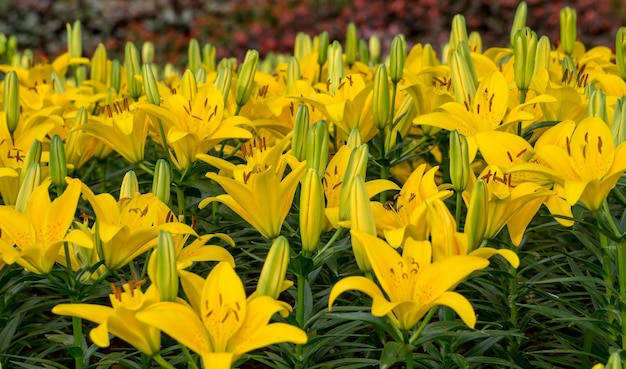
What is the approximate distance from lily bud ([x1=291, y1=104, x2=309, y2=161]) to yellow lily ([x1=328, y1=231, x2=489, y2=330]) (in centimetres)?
42

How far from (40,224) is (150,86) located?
54cm

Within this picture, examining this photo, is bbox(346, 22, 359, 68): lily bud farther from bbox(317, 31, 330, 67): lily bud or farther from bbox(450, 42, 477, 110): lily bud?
bbox(450, 42, 477, 110): lily bud

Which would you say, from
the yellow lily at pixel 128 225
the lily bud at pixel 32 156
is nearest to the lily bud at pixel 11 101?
the lily bud at pixel 32 156

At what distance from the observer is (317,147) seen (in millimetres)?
1774

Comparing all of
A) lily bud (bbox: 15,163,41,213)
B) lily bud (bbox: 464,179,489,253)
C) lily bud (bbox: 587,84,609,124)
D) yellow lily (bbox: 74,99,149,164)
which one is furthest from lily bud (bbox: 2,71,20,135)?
lily bud (bbox: 587,84,609,124)

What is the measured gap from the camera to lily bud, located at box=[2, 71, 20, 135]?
7.57ft

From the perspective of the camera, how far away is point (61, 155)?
1925mm

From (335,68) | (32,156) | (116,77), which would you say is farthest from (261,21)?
(32,156)

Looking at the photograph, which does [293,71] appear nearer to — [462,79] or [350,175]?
Result: [462,79]

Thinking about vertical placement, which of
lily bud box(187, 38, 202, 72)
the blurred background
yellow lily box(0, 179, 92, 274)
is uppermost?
lily bud box(187, 38, 202, 72)

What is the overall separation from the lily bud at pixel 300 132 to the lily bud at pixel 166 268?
0.50m

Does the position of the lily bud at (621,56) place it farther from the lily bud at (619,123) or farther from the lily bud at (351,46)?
the lily bud at (351,46)

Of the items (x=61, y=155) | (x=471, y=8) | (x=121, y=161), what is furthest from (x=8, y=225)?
(x=471, y=8)

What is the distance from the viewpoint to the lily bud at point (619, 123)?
178cm
